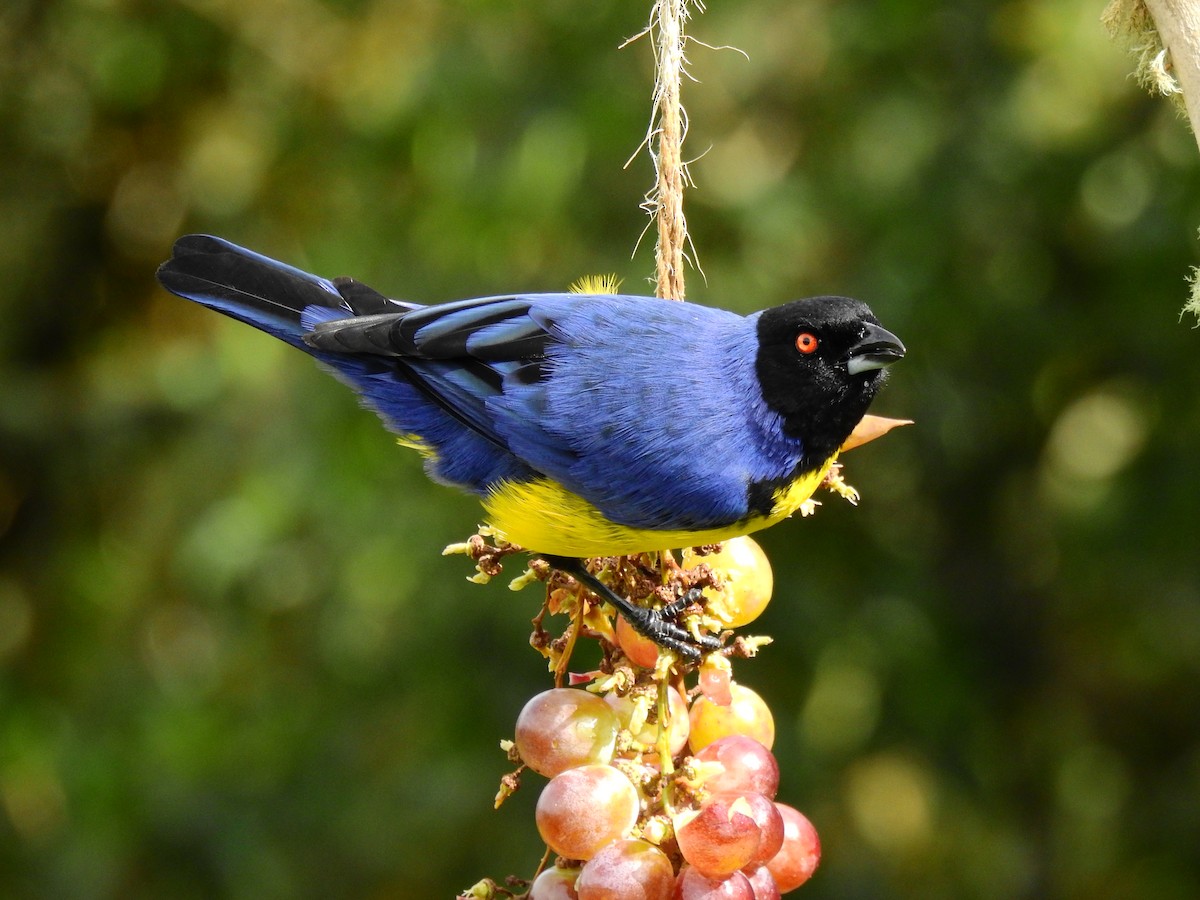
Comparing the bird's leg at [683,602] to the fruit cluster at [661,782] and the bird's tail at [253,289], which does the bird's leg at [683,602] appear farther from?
the bird's tail at [253,289]

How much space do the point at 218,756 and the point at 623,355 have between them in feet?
8.51

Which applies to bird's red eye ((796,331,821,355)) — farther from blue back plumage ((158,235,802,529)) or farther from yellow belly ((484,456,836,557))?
yellow belly ((484,456,836,557))

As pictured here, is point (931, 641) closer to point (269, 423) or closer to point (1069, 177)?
point (1069, 177)

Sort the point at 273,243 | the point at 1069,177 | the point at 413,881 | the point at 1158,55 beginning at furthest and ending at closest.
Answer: the point at 273,243 → the point at 413,881 → the point at 1069,177 → the point at 1158,55

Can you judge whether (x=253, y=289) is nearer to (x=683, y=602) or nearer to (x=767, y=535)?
(x=683, y=602)

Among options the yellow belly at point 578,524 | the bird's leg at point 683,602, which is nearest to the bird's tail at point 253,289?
the yellow belly at point 578,524

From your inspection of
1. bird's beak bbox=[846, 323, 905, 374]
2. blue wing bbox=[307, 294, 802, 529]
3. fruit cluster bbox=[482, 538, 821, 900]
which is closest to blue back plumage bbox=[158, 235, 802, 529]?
blue wing bbox=[307, 294, 802, 529]

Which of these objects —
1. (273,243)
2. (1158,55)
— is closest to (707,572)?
(1158,55)

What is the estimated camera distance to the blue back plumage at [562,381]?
2047 millimetres

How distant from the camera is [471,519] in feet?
12.4

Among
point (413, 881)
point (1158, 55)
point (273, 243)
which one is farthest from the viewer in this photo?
point (273, 243)

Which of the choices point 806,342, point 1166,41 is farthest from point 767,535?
point 1166,41

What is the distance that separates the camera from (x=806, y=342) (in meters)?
2.11

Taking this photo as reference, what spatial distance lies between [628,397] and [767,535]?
71.6 inches
